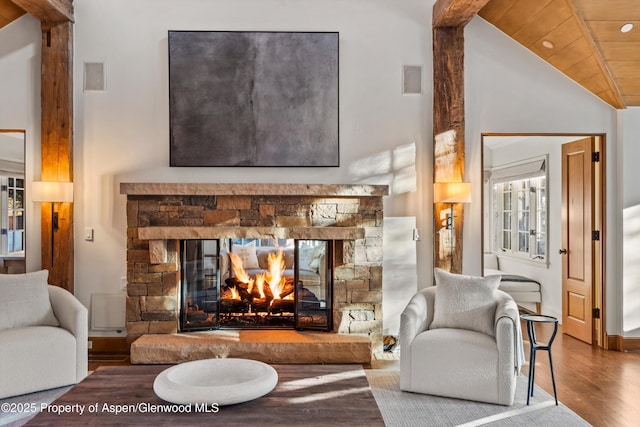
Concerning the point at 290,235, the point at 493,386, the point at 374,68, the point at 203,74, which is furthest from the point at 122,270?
the point at 493,386

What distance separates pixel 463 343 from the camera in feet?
11.7

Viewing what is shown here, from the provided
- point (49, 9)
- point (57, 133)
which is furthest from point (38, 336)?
point (49, 9)

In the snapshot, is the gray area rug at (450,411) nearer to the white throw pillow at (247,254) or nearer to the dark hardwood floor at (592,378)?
the dark hardwood floor at (592,378)

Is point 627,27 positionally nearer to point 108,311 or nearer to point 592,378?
point 592,378

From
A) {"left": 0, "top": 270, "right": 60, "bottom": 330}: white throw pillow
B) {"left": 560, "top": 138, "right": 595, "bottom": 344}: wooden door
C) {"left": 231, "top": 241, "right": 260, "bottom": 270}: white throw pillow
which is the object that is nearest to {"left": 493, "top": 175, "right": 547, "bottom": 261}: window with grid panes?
{"left": 560, "top": 138, "right": 595, "bottom": 344}: wooden door

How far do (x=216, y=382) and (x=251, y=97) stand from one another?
290 cm

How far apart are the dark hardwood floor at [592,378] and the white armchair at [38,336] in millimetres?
672

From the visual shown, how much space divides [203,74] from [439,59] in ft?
7.25

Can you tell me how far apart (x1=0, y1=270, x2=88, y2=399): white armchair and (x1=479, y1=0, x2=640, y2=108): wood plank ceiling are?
14.5 feet

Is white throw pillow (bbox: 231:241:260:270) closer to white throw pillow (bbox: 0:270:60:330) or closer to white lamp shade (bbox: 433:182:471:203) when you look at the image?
white throw pillow (bbox: 0:270:60:330)

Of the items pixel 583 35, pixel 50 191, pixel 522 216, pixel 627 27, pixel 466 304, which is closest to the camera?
pixel 466 304

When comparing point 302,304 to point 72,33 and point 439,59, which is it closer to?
point 439,59

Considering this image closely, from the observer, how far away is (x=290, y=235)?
4.64 metres

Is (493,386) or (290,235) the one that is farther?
(290,235)
